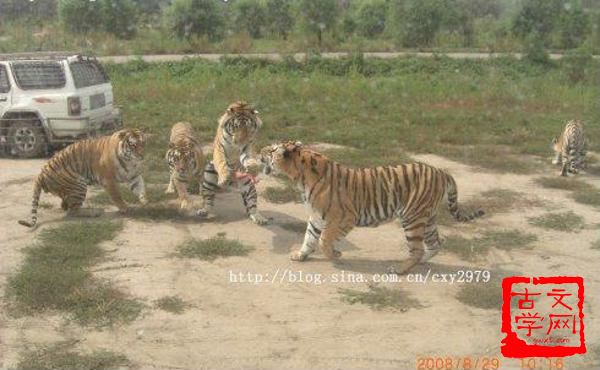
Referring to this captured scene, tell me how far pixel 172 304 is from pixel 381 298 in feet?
6.06

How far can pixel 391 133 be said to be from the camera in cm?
1382

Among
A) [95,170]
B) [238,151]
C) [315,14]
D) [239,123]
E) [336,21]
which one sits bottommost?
[95,170]

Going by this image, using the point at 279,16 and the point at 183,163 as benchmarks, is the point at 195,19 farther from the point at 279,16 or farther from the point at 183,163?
the point at 183,163

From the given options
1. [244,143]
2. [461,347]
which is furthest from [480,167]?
[461,347]

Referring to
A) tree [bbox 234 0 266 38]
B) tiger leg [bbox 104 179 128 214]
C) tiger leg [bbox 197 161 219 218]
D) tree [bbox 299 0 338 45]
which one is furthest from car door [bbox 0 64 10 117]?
tree [bbox 234 0 266 38]

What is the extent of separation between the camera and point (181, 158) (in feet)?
28.2

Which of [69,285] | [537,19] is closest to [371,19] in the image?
[537,19]

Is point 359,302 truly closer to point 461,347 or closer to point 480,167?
point 461,347

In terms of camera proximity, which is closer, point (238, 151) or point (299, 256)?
point (299, 256)

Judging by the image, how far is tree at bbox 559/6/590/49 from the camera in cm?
3108

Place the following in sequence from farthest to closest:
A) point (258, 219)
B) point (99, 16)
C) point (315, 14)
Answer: point (99, 16), point (315, 14), point (258, 219)

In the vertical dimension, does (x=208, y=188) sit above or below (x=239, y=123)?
below

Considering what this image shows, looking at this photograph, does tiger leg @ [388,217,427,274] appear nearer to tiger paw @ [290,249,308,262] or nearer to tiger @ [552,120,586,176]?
tiger paw @ [290,249,308,262]

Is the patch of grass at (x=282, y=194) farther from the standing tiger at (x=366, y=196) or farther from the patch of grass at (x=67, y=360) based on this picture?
the patch of grass at (x=67, y=360)
